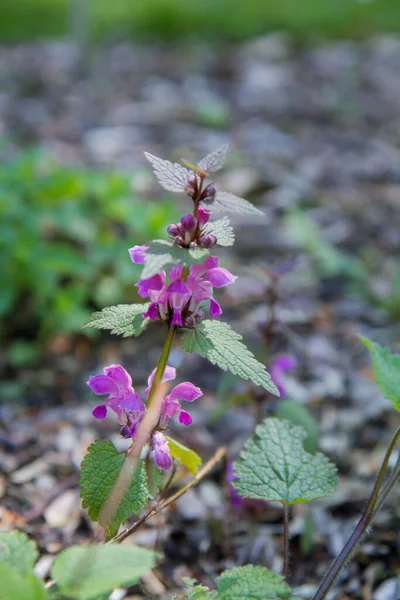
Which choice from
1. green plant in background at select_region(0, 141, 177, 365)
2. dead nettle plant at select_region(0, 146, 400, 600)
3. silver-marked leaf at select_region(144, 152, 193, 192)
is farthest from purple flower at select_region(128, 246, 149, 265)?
green plant in background at select_region(0, 141, 177, 365)

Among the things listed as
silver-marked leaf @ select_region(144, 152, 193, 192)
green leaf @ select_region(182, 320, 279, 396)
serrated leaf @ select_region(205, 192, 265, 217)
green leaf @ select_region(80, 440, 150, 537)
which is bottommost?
green leaf @ select_region(80, 440, 150, 537)

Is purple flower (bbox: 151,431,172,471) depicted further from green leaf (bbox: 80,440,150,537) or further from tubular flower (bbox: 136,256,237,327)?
tubular flower (bbox: 136,256,237,327)

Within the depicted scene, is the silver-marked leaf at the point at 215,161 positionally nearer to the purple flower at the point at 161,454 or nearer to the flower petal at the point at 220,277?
the flower petal at the point at 220,277

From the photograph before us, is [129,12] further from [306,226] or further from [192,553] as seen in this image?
[192,553]

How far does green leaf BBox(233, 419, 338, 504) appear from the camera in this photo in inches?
47.1

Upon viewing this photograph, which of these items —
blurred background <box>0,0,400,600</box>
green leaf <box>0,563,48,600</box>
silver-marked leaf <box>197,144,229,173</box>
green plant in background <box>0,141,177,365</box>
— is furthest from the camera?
green plant in background <box>0,141,177,365</box>

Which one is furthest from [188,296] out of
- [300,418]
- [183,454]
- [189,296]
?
[300,418]

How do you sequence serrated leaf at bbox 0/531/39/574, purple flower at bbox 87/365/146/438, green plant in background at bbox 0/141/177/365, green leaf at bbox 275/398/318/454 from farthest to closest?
green plant in background at bbox 0/141/177/365
green leaf at bbox 275/398/318/454
purple flower at bbox 87/365/146/438
serrated leaf at bbox 0/531/39/574

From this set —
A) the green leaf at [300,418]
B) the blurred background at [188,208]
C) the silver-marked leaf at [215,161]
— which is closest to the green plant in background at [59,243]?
the blurred background at [188,208]

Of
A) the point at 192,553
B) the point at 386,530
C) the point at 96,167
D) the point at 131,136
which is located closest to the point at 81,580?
the point at 192,553

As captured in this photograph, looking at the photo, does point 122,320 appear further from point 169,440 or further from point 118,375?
point 169,440

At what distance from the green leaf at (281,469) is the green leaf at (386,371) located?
0.56ft

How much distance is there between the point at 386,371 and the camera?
126cm

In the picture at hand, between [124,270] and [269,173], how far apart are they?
158 cm
